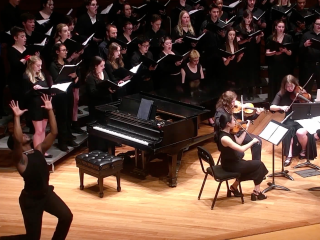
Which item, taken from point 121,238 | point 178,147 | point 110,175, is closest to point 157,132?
point 178,147

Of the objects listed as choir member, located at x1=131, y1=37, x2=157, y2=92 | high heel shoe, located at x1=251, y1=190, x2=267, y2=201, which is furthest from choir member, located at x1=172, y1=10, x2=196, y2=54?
high heel shoe, located at x1=251, y1=190, x2=267, y2=201

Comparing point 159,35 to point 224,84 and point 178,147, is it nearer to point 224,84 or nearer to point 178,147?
point 224,84

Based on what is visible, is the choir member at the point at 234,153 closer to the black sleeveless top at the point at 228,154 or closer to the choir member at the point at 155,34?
the black sleeveless top at the point at 228,154

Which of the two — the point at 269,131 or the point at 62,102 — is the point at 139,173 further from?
the point at 269,131

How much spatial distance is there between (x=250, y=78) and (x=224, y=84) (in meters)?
0.91

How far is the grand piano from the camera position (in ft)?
20.7

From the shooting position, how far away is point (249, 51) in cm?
862

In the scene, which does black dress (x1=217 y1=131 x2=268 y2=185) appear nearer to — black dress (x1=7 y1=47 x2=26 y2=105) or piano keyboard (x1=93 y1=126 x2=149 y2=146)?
piano keyboard (x1=93 y1=126 x2=149 y2=146)

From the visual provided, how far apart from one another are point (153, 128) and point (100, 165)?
71 centimetres

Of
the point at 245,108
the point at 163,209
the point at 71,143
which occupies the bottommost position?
the point at 163,209

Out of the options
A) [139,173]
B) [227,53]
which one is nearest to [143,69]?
[227,53]

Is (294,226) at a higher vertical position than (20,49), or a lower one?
lower

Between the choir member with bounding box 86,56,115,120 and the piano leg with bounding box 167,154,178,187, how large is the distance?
4.04 feet

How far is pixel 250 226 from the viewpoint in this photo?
222 inches
